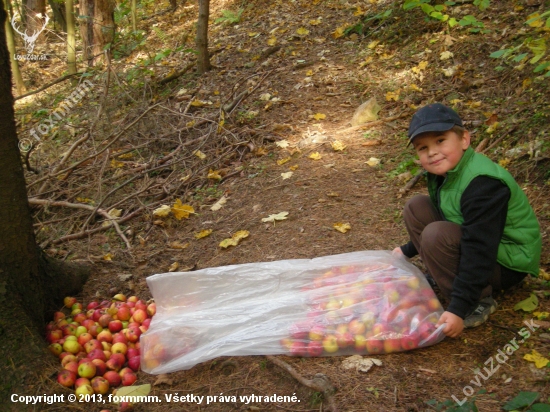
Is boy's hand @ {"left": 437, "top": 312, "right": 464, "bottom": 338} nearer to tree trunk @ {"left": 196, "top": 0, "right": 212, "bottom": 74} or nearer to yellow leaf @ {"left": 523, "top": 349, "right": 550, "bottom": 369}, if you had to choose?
yellow leaf @ {"left": 523, "top": 349, "right": 550, "bottom": 369}

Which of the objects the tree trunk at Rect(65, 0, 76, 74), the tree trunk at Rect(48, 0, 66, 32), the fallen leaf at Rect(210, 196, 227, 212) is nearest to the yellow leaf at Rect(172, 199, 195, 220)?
the fallen leaf at Rect(210, 196, 227, 212)

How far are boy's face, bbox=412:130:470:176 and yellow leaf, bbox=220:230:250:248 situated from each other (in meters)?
1.52

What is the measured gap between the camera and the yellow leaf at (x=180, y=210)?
371 centimetres

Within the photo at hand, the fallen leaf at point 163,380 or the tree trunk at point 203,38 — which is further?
the tree trunk at point 203,38

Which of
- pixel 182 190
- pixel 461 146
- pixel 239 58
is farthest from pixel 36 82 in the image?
pixel 461 146

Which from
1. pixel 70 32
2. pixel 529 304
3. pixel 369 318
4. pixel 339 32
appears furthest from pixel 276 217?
pixel 70 32

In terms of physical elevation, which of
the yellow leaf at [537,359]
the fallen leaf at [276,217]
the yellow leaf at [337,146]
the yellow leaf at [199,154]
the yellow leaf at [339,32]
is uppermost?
the yellow leaf at [339,32]

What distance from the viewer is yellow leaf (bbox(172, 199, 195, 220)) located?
12.2ft

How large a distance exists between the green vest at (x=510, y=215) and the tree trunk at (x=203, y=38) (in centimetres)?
472

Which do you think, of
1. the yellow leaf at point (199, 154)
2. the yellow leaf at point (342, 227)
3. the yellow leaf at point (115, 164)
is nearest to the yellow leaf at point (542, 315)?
the yellow leaf at point (342, 227)

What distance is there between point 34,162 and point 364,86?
3.65 metres

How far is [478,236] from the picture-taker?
6.19 feet

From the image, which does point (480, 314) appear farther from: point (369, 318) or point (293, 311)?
point (293, 311)

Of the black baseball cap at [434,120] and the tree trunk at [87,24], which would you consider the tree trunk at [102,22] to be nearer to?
the tree trunk at [87,24]
